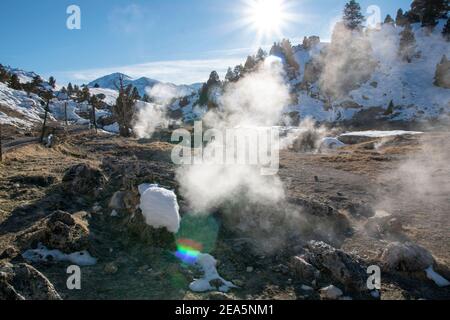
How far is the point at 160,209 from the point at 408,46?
311 ft

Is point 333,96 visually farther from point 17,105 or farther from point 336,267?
point 336,267

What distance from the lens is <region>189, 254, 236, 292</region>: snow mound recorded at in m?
7.59

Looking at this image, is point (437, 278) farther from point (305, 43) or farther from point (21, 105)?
point (305, 43)

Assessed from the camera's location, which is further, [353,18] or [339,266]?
[353,18]

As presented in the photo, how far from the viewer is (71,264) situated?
27.2 ft

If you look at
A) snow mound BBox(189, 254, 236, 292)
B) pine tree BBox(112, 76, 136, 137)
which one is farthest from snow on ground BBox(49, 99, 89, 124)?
snow mound BBox(189, 254, 236, 292)

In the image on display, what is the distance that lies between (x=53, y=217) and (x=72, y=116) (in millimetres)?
90555

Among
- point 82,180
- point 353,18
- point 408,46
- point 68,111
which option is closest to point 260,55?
point 353,18

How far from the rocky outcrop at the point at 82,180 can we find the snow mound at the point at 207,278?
6.03m

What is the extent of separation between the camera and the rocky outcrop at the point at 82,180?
41.9ft

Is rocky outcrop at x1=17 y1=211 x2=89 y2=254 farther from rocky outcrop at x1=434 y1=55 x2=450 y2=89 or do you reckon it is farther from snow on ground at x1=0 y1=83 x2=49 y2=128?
rocky outcrop at x1=434 y1=55 x2=450 y2=89

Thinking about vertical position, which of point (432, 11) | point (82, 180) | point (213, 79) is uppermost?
point (432, 11)

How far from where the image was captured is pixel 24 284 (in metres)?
6.28

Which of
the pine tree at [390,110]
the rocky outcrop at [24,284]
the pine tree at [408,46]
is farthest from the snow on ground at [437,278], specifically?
the pine tree at [408,46]
